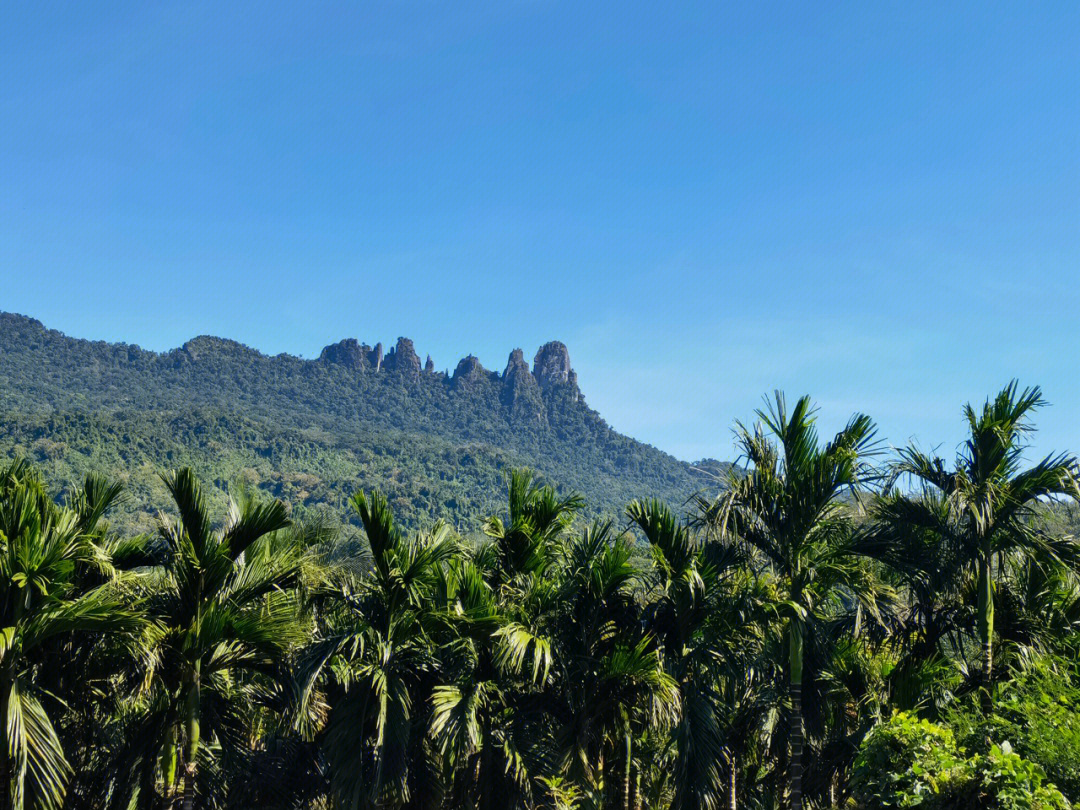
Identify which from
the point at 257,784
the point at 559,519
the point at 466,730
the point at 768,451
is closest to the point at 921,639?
the point at 768,451

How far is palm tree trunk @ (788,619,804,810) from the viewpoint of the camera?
30.8ft

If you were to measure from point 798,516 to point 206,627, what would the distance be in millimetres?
5570

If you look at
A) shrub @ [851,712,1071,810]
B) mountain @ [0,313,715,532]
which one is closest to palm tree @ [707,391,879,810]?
shrub @ [851,712,1071,810]

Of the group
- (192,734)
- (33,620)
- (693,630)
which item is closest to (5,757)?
(33,620)

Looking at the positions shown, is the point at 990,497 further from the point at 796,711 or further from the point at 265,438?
the point at 265,438

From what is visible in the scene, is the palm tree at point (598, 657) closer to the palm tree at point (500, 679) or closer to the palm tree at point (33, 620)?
the palm tree at point (500, 679)

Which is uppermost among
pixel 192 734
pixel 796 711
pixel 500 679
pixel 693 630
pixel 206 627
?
pixel 693 630

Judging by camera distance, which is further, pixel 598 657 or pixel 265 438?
pixel 265 438

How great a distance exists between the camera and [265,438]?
A: 139 m

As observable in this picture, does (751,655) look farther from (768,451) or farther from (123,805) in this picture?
(123,805)

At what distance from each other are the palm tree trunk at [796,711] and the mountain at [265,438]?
8398 cm

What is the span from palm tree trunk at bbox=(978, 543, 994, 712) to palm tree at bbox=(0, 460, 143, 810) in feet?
26.5

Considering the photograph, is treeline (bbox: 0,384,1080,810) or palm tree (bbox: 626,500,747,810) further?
palm tree (bbox: 626,500,747,810)

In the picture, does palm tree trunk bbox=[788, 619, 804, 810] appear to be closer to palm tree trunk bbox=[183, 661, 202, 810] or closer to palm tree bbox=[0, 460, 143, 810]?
palm tree trunk bbox=[183, 661, 202, 810]
